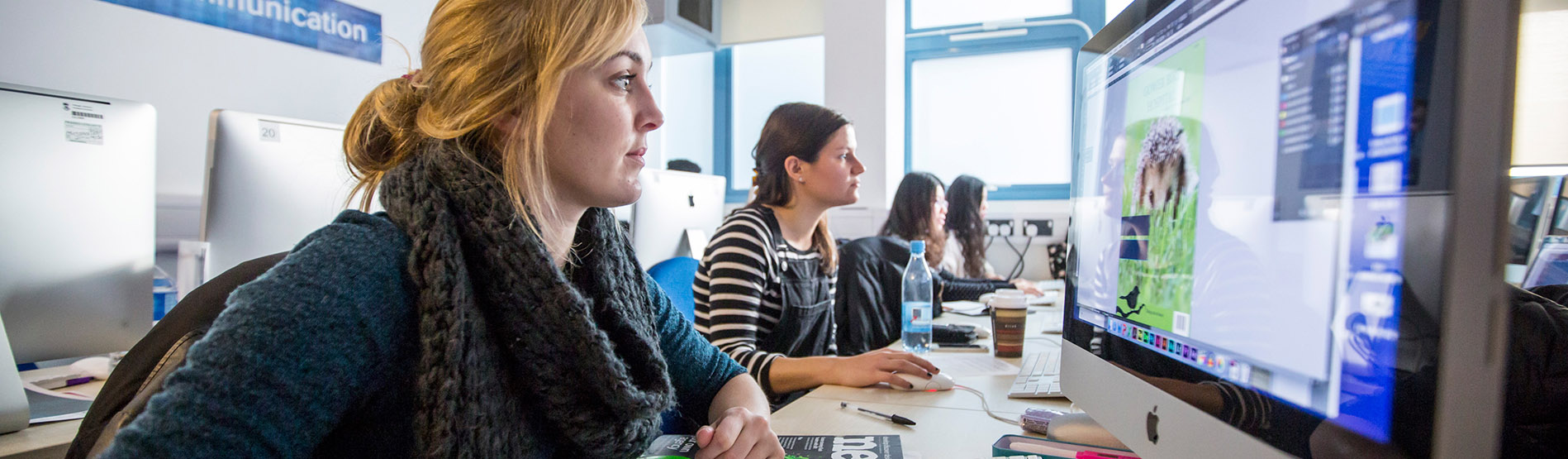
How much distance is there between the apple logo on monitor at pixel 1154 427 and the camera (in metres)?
0.58

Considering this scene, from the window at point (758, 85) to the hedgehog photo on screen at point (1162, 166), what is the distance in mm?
4011

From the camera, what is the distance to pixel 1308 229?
1.39 ft

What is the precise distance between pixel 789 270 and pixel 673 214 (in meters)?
0.55

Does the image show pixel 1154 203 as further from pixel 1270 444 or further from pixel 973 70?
pixel 973 70

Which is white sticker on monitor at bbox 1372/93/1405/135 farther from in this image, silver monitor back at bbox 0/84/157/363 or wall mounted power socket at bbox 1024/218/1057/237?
wall mounted power socket at bbox 1024/218/1057/237

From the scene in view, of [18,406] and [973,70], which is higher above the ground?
[973,70]

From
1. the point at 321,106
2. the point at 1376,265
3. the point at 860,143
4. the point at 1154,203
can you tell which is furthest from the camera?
the point at 860,143

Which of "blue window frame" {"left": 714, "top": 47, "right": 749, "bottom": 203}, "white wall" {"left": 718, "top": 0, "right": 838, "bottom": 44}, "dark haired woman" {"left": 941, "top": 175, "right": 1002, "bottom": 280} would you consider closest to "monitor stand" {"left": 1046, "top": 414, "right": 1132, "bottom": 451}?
"dark haired woman" {"left": 941, "top": 175, "right": 1002, "bottom": 280}

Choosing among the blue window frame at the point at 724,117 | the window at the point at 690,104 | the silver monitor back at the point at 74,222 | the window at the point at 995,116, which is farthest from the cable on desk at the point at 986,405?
the window at the point at 690,104

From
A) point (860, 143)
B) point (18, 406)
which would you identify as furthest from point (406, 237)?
point (860, 143)

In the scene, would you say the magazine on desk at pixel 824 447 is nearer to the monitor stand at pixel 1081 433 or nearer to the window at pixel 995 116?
the monitor stand at pixel 1081 433

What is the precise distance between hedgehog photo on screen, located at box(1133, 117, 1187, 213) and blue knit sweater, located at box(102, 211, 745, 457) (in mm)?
604

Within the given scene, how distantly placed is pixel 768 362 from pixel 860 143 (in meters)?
2.69

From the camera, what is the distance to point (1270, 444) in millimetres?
442
